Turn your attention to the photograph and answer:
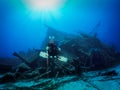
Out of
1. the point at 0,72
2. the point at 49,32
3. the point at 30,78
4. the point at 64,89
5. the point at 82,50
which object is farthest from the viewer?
the point at 49,32

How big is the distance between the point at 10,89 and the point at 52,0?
1486cm

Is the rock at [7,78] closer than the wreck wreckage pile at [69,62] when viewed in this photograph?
Yes

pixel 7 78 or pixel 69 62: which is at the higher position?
pixel 69 62

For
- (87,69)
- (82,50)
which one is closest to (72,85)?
(87,69)

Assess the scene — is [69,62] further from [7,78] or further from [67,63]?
[7,78]

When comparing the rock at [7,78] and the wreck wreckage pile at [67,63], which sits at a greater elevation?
the wreck wreckage pile at [67,63]

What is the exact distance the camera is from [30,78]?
A: 32.4 ft

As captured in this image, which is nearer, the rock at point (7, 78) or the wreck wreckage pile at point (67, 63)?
the rock at point (7, 78)

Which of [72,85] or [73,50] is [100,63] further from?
[72,85]

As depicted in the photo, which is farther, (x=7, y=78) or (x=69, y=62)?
(x=69, y=62)

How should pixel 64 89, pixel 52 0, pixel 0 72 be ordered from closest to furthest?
pixel 64 89
pixel 0 72
pixel 52 0

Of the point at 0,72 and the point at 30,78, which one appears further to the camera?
the point at 0,72

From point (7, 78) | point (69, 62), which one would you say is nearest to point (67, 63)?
point (69, 62)

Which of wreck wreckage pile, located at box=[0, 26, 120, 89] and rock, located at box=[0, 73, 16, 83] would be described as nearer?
rock, located at box=[0, 73, 16, 83]
